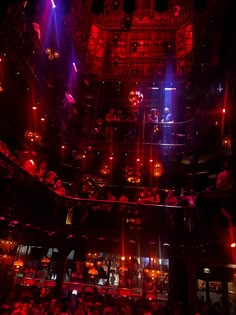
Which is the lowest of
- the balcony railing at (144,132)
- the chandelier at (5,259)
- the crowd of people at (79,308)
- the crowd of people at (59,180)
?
the crowd of people at (79,308)

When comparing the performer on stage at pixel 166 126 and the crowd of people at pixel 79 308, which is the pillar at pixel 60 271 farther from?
the performer on stage at pixel 166 126

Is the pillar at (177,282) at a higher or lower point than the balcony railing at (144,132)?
lower

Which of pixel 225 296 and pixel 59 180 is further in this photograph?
pixel 225 296

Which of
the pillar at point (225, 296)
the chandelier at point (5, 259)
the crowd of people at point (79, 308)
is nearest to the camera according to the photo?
the crowd of people at point (79, 308)

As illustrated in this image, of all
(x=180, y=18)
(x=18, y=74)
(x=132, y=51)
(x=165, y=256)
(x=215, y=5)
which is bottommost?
(x=165, y=256)

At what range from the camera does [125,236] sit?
35.6 ft

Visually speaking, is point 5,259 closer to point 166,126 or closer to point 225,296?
point 225,296

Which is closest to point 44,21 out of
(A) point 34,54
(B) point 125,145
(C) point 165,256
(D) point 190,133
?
(A) point 34,54

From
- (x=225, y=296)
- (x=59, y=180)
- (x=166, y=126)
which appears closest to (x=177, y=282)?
(x=225, y=296)

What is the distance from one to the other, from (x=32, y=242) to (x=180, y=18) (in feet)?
48.5

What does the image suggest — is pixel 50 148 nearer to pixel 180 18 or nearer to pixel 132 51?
pixel 132 51

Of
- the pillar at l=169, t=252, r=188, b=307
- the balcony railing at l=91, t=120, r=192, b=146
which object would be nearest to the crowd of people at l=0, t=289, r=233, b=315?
the pillar at l=169, t=252, r=188, b=307

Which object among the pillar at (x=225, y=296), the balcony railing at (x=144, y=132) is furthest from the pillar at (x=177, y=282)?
the balcony railing at (x=144, y=132)

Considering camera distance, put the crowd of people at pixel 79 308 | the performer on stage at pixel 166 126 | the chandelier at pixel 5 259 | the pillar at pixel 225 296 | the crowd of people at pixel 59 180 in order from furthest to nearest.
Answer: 1. the performer on stage at pixel 166 126
2. the pillar at pixel 225 296
3. the chandelier at pixel 5 259
4. the crowd of people at pixel 79 308
5. the crowd of people at pixel 59 180
